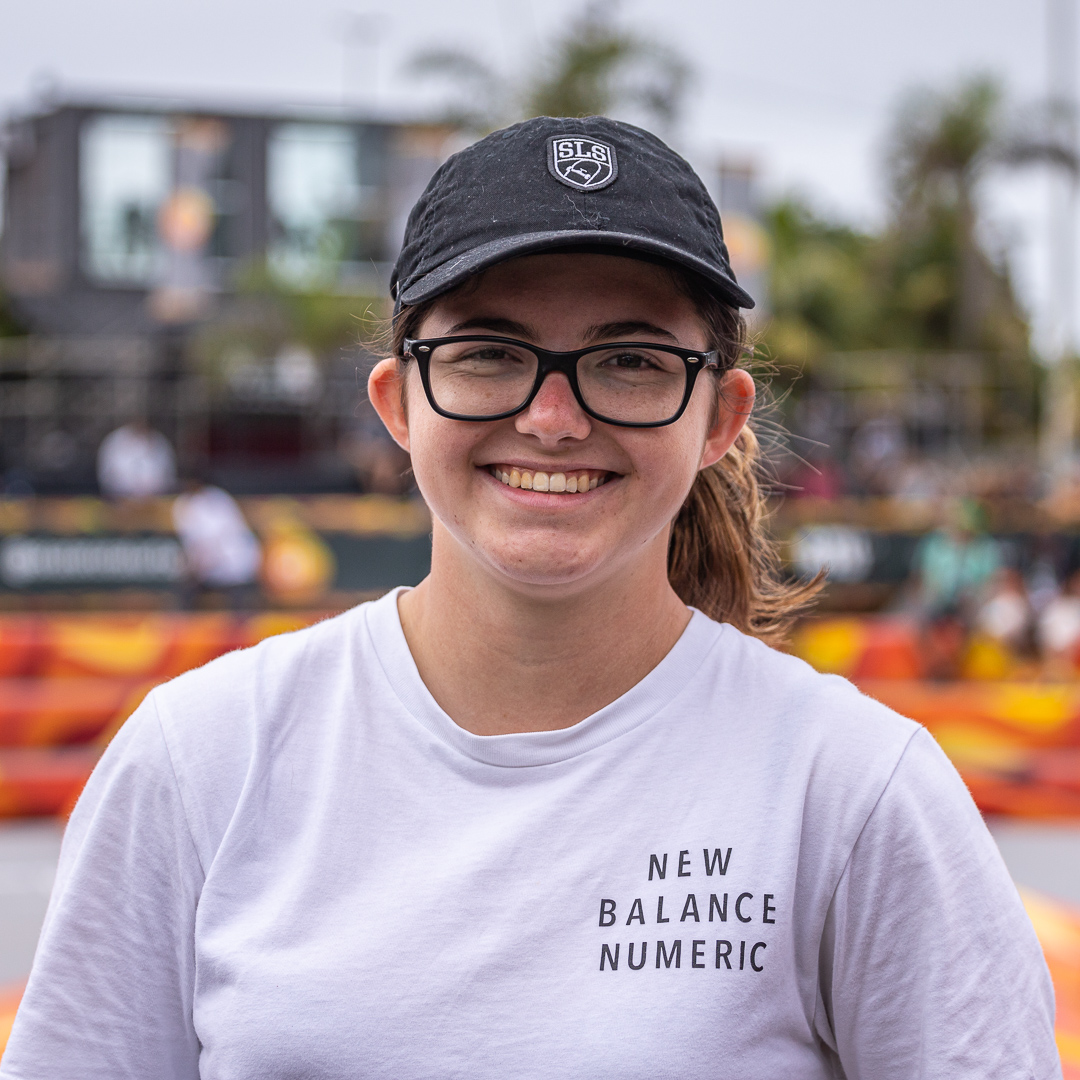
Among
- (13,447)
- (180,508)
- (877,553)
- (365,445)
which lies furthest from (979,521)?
(13,447)

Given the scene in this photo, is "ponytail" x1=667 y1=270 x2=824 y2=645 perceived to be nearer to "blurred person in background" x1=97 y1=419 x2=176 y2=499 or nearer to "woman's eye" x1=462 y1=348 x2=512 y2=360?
"woman's eye" x1=462 y1=348 x2=512 y2=360

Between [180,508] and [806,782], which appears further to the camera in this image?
[180,508]

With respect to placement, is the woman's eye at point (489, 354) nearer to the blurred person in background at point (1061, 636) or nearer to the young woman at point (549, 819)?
the young woman at point (549, 819)

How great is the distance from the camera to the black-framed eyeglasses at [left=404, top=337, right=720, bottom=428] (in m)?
1.39

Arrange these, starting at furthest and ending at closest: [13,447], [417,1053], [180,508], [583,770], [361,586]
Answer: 1. [13,447]
2. [361,586]
3. [180,508]
4. [583,770]
5. [417,1053]

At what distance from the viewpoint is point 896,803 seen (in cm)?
136

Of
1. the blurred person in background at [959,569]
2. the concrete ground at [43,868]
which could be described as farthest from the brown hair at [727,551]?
the blurred person in background at [959,569]

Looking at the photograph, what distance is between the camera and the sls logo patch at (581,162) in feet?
4.50

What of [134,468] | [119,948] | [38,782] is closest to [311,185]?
[134,468]

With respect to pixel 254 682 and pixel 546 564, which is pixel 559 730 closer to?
pixel 546 564

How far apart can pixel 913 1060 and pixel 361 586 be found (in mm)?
10914

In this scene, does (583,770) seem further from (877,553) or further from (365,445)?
(365,445)

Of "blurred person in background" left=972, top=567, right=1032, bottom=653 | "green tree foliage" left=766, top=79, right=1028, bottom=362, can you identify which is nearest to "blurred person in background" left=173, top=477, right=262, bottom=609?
"blurred person in background" left=972, top=567, right=1032, bottom=653

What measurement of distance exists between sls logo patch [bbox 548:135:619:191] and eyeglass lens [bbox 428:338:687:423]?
0.18m
